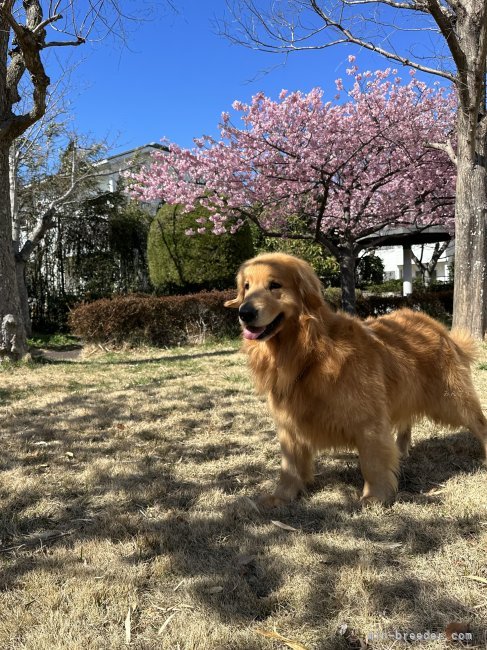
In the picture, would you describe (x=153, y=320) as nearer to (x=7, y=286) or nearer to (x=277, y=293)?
(x=7, y=286)

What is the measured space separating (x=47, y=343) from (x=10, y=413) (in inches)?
318

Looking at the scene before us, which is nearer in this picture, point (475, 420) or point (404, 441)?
point (475, 420)

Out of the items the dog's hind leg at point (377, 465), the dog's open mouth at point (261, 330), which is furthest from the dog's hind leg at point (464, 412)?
the dog's open mouth at point (261, 330)

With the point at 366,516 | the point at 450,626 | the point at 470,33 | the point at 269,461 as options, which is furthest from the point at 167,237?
the point at 450,626

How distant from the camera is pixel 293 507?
111 inches

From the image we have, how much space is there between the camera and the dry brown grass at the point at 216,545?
5.87ft

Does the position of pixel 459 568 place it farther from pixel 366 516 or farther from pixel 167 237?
pixel 167 237

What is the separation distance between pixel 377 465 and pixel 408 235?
43.6ft

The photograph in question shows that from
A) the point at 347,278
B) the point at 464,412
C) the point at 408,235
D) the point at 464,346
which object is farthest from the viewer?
the point at 408,235

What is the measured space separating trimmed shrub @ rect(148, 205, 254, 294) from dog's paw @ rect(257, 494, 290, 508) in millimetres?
10802

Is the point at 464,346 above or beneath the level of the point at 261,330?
beneath

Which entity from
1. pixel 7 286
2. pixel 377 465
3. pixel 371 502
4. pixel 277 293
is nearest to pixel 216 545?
pixel 371 502

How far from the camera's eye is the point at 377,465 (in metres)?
2.82

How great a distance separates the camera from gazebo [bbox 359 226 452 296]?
45.6ft
